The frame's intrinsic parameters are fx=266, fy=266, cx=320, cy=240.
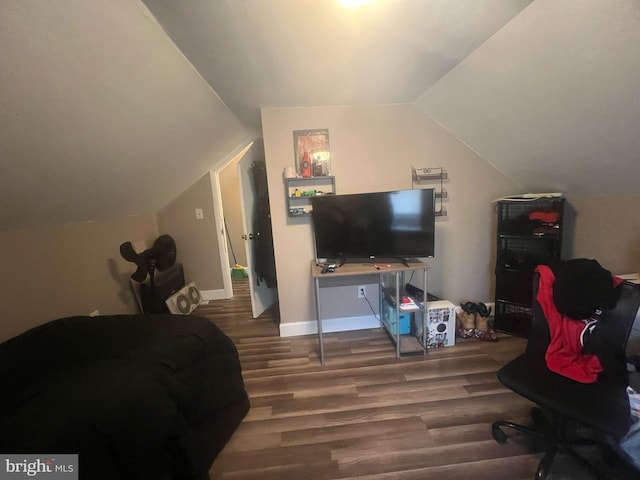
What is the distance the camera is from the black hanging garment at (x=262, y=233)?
2992mm

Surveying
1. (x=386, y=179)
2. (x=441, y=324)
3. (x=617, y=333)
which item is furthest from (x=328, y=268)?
(x=617, y=333)

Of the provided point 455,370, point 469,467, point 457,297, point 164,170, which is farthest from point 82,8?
point 457,297

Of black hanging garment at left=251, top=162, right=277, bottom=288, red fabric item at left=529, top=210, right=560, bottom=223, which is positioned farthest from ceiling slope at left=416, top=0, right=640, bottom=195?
black hanging garment at left=251, top=162, right=277, bottom=288

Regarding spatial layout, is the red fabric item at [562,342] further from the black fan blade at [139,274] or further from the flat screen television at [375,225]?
the black fan blade at [139,274]

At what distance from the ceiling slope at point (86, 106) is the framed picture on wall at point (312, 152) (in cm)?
74

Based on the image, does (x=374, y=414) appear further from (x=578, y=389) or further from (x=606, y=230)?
(x=606, y=230)

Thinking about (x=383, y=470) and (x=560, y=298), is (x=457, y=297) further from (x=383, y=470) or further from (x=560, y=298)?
(x=383, y=470)

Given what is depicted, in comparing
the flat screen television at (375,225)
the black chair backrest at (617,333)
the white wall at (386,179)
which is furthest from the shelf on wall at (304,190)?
the black chair backrest at (617,333)

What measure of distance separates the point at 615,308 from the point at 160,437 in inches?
85.2

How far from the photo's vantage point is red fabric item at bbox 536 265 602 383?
1389mm

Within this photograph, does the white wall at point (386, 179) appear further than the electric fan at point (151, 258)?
No

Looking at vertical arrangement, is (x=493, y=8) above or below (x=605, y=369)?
above

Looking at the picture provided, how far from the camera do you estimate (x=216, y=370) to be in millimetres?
1570

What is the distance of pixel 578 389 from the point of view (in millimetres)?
1282
